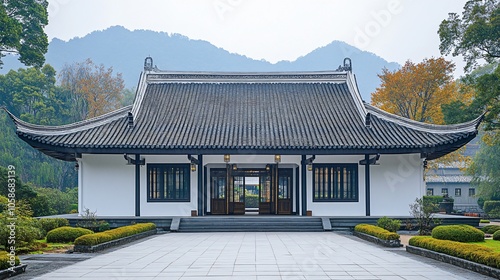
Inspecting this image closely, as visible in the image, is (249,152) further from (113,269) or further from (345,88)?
(113,269)

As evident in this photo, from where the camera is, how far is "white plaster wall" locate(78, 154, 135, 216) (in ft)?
68.0

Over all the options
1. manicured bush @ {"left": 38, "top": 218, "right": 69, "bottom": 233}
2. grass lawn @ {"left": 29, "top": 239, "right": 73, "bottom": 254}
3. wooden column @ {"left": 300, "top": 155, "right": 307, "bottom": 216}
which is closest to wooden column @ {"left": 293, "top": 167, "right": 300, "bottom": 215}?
wooden column @ {"left": 300, "top": 155, "right": 307, "bottom": 216}

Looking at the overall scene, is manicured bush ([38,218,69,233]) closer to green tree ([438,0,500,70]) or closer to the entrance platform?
the entrance platform

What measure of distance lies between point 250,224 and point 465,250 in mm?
9708

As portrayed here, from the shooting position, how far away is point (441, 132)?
2009 cm

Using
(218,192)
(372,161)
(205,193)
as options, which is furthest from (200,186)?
(372,161)

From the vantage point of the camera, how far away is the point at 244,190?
22453mm

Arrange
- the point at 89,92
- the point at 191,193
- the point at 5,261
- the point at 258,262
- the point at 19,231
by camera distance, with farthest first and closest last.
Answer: the point at 89,92, the point at 191,193, the point at 19,231, the point at 258,262, the point at 5,261

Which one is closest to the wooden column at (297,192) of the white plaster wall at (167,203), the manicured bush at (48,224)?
the white plaster wall at (167,203)

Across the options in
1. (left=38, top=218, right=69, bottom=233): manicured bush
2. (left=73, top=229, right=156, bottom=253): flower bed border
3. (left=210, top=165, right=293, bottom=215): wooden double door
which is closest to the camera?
(left=73, top=229, right=156, bottom=253): flower bed border

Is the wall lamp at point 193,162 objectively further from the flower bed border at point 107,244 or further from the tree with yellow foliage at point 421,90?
the tree with yellow foliage at point 421,90

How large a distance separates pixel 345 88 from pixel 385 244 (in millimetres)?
12046

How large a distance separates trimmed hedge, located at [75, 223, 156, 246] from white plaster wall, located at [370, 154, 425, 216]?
873 cm

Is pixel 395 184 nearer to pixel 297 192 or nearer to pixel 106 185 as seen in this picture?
pixel 297 192
